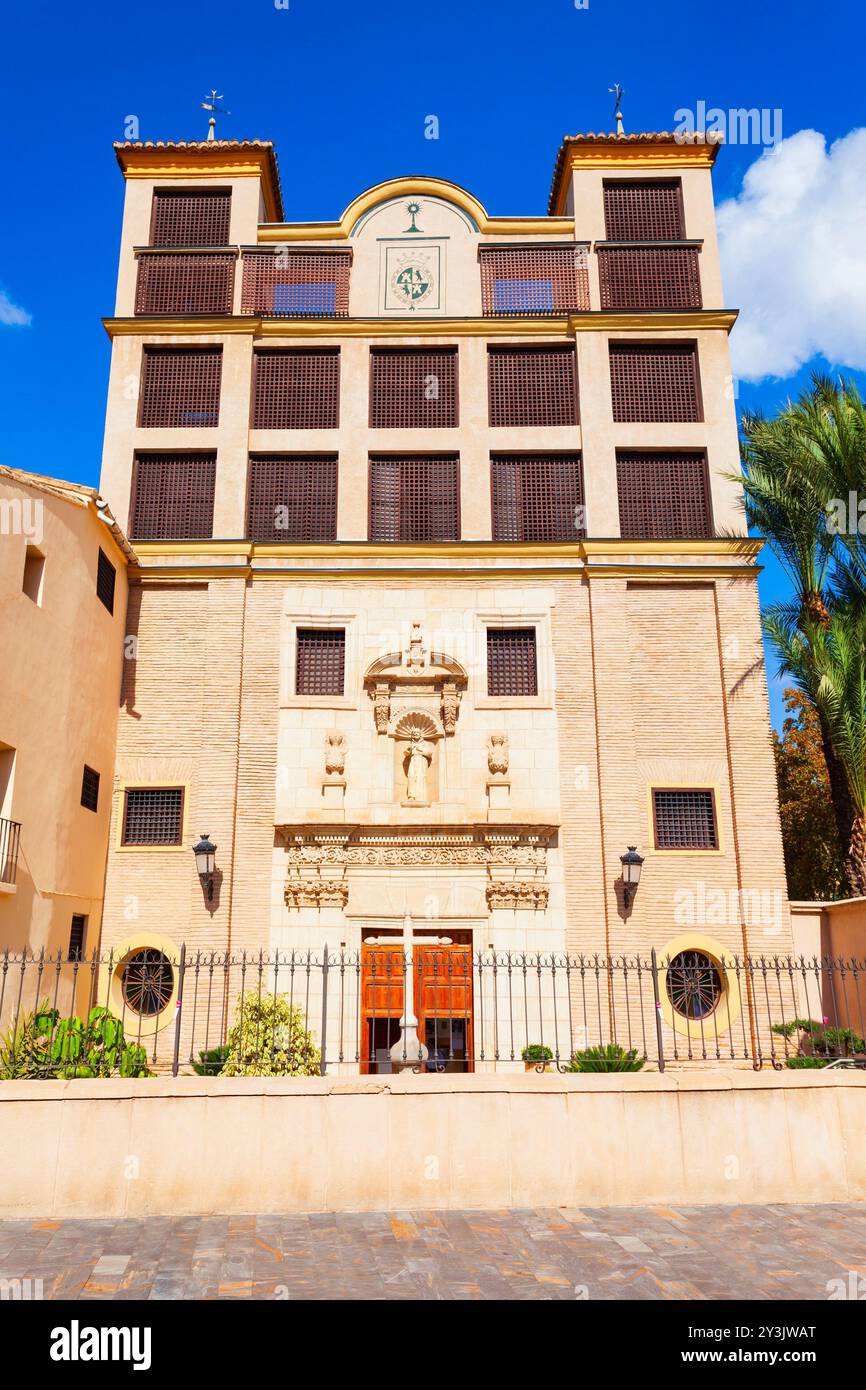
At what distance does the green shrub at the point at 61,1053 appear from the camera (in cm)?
1076

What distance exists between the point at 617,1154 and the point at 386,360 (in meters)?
17.7

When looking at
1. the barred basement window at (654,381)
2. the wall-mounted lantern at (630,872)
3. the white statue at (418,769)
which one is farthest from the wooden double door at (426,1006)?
the barred basement window at (654,381)

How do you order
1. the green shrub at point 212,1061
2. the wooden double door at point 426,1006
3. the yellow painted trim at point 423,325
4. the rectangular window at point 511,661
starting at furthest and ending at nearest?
the yellow painted trim at point 423,325
the rectangular window at point 511,661
the wooden double door at point 426,1006
the green shrub at point 212,1061

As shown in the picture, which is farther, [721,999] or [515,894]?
[515,894]

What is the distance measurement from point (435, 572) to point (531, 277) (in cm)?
788

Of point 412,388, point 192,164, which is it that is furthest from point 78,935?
point 192,164

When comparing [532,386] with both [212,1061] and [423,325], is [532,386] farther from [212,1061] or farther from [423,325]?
[212,1061]

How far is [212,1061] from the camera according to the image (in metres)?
15.5

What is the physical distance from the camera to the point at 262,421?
21906mm

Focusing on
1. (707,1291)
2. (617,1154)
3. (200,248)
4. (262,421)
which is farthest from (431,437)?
(707,1291)

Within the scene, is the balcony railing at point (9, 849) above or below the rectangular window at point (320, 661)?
below

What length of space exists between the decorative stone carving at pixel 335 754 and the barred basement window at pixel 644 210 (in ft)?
44.4

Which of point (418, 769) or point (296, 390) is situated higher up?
point (296, 390)

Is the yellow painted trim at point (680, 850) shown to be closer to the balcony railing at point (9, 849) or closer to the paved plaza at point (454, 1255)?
the paved plaza at point (454, 1255)
